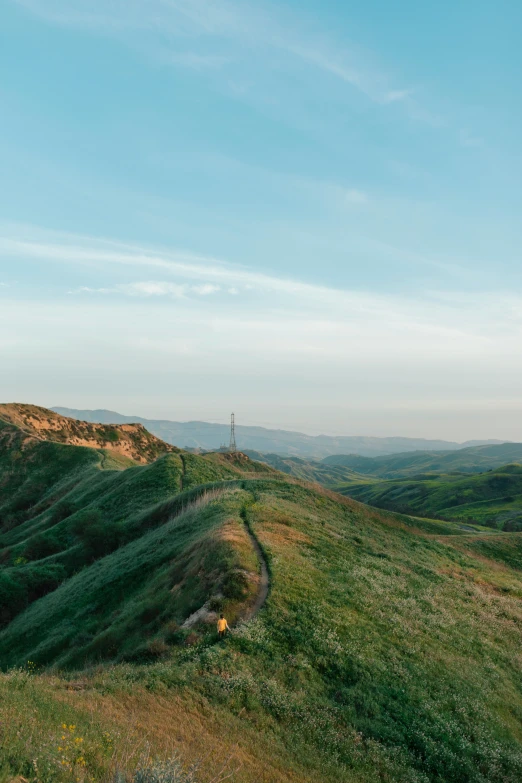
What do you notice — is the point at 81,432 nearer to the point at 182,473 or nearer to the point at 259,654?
the point at 182,473

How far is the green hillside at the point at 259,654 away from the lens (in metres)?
11.2

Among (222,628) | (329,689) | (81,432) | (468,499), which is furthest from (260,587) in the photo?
(468,499)

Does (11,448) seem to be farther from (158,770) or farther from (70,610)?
(158,770)

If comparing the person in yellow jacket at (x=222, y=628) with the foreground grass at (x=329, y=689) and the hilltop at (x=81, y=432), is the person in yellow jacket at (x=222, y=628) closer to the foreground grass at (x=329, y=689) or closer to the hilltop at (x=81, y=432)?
the foreground grass at (x=329, y=689)

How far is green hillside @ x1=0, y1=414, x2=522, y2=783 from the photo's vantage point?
11.2 meters

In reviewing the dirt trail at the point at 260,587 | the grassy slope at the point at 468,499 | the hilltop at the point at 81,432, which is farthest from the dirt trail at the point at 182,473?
the grassy slope at the point at 468,499

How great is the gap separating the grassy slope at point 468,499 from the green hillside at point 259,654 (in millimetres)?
79890

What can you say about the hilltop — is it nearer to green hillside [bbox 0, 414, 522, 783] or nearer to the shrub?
the shrub

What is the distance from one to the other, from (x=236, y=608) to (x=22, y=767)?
521 inches

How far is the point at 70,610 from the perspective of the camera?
30719mm

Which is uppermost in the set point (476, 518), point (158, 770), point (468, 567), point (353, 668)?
point (158, 770)

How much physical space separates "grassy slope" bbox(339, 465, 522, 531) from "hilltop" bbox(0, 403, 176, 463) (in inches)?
2898

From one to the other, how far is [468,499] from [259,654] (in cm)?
14554

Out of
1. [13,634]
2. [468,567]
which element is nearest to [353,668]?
[13,634]
